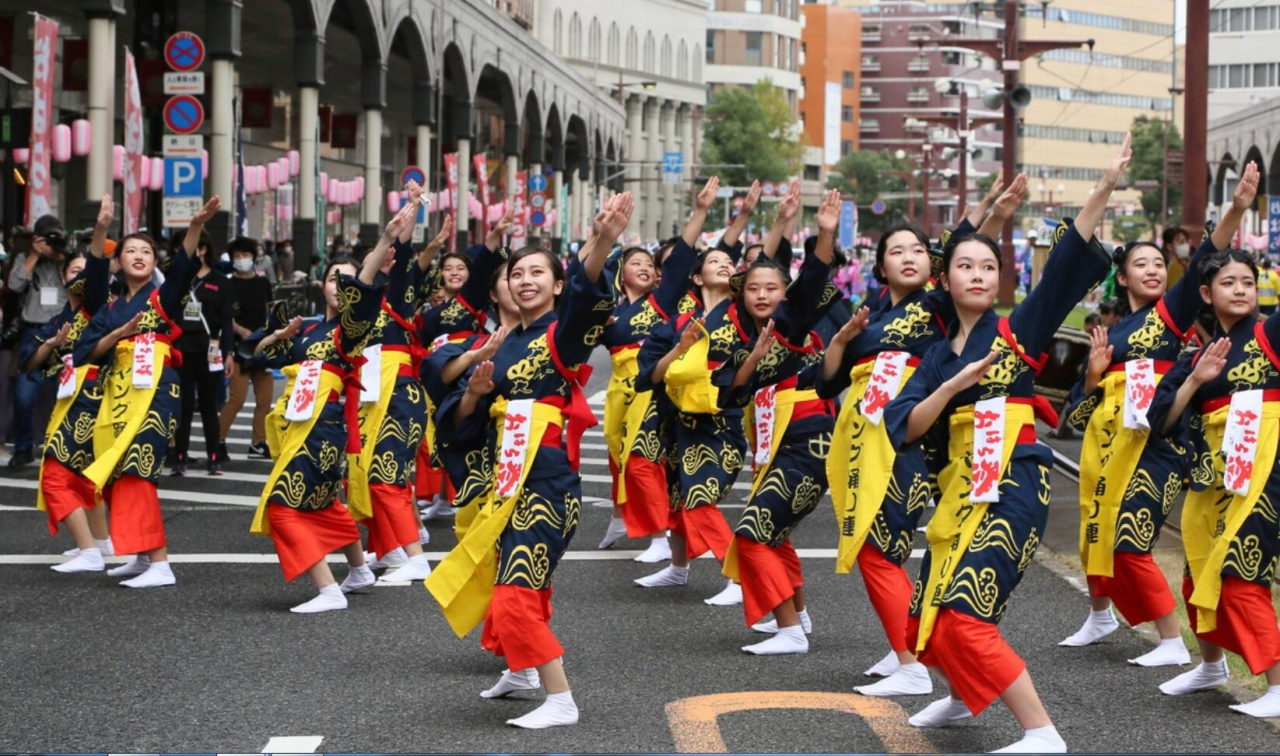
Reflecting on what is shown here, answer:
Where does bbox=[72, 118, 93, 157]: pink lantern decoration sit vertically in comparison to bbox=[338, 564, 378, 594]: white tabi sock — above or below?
above

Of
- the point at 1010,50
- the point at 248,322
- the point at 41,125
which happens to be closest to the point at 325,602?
the point at 248,322

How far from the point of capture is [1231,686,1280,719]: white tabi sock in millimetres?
6289

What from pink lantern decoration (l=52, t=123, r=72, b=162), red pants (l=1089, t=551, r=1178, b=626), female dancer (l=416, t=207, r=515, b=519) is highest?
pink lantern decoration (l=52, t=123, r=72, b=162)

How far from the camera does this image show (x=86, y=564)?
9.71 metres

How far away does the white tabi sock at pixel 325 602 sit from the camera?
8.50 meters

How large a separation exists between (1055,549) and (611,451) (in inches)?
105

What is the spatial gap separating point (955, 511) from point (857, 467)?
1.43 metres

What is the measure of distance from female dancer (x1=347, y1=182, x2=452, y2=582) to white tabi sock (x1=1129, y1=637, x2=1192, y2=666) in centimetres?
386

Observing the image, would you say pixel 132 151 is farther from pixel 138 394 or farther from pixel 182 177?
pixel 138 394

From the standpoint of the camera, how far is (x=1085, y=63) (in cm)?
15138

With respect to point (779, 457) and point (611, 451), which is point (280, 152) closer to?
point (611, 451)

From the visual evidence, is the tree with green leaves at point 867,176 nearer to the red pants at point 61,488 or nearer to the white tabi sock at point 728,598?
the red pants at point 61,488

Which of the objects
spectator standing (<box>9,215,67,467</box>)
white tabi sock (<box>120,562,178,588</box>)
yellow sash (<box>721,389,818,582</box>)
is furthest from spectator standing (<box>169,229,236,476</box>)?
yellow sash (<box>721,389,818,582</box>)

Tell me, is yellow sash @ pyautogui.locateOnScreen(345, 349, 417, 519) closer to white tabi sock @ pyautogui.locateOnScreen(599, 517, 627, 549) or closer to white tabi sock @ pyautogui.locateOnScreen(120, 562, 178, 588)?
white tabi sock @ pyautogui.locateOnScreen(120, 562, 178, 588)
